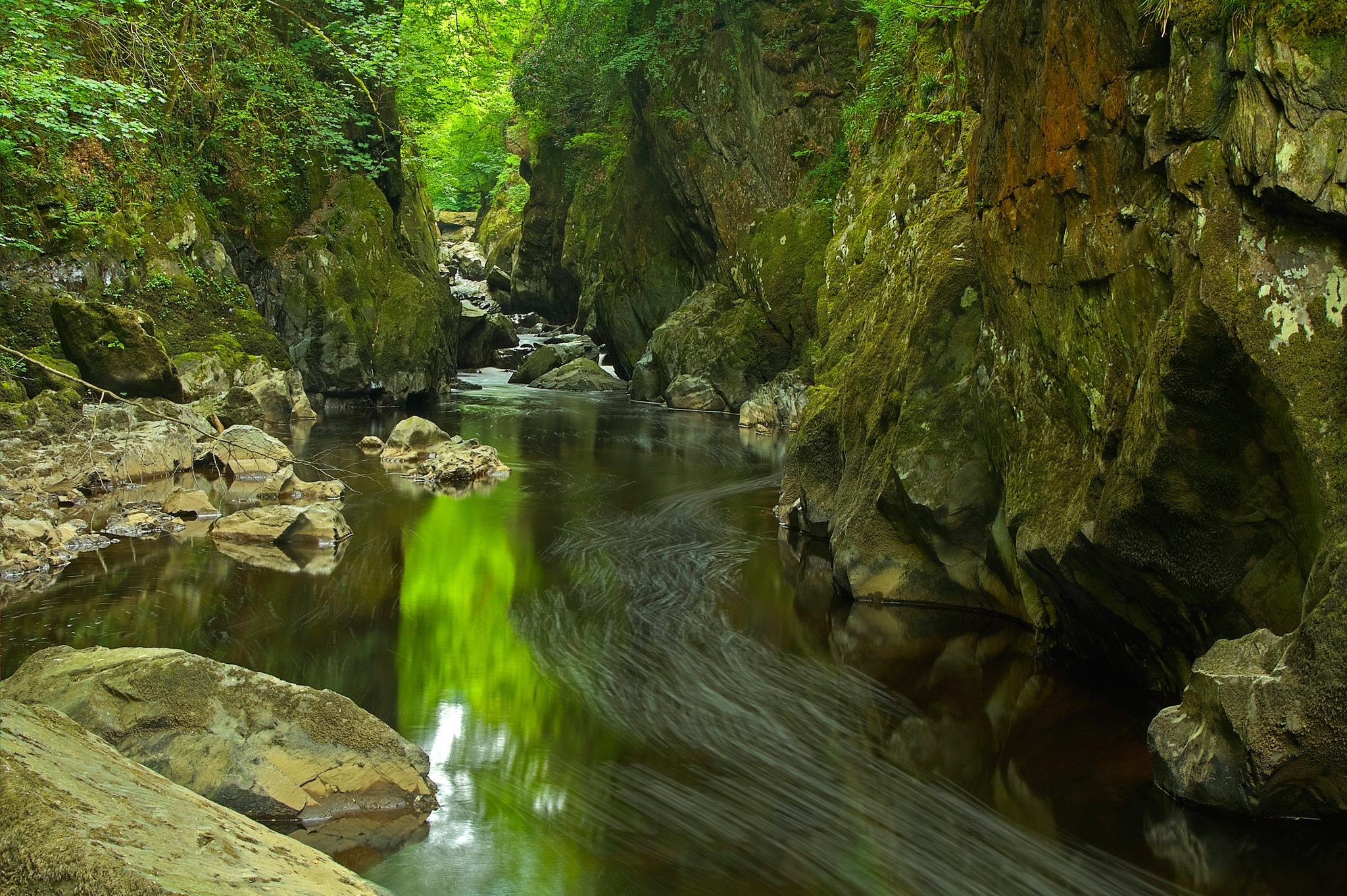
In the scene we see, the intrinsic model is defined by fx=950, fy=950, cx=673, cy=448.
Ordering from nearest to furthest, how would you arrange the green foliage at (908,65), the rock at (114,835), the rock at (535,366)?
the rock at (114,835) < the green foliage at (908,65) < the rock at (535,366)

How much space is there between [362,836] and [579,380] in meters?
27.9

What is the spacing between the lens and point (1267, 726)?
443 cm

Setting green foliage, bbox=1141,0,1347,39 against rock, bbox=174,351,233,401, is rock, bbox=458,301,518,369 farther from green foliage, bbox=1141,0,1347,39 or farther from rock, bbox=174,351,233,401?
green foliage, bbox=1141,0,1347,39

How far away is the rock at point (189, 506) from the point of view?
1168 cm

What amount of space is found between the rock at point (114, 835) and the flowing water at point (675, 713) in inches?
46.7

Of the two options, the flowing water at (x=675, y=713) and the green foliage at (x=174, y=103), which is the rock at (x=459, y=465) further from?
the green foliage at (x=174, y=103)

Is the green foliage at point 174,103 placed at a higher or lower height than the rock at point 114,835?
higher

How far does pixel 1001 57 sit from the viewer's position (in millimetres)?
7590

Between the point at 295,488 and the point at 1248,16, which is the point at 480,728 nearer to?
the point at 1248,16

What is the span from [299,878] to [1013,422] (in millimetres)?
6188

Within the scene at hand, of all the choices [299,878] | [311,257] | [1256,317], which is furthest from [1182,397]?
[311,257]

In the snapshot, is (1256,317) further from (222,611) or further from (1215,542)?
(222,611)

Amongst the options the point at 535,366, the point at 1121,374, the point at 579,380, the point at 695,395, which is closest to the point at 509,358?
the point at 535,366

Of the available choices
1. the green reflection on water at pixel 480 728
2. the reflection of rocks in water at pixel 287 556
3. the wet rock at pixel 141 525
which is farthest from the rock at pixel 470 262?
the green reflection on water at pixel 480 728
